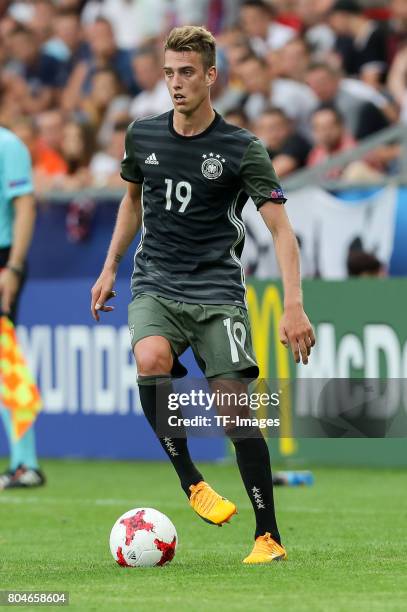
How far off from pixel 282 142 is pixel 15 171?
14.4 feet

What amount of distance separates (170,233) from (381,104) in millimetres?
7633

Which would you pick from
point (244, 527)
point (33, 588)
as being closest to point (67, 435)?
point (244, 527)

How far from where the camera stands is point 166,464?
41.5 ft

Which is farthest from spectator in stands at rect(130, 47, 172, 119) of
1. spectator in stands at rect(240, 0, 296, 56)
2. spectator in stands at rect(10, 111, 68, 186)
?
spectator in stands at rect(240, 0, 296, 56)

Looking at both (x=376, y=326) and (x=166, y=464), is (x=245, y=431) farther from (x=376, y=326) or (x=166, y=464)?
(x=166, y=464)

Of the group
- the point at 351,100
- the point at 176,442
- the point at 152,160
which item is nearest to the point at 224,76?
the point at 351,100

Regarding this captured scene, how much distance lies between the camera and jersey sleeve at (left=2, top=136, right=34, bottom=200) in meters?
10.4

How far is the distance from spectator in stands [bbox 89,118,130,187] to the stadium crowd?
0.05ft

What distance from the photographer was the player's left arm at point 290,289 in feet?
20.3

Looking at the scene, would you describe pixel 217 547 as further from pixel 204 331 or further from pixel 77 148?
pixel 77 148

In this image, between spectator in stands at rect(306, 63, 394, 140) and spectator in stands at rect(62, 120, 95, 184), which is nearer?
spectator in stands at rect(306, 63, 394, 140)

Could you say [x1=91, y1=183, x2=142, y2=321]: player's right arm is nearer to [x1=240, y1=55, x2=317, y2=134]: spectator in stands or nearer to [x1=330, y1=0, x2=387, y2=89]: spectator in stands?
[x1=240, y1=55, x2=317, y2=134]: spectator in stands

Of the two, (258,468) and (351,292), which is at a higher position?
(351,292)

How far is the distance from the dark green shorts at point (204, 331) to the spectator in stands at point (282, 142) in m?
7.34
